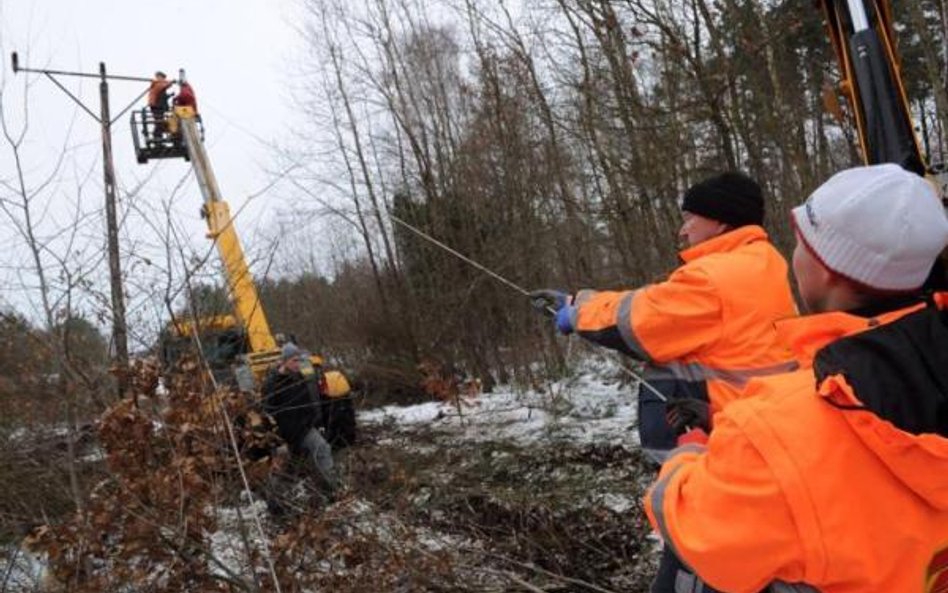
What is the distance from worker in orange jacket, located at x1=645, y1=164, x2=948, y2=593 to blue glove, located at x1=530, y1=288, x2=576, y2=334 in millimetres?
1723

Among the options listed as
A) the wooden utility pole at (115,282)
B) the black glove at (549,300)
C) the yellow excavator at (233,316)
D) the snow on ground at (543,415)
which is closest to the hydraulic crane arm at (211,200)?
the yellow excavator at (233,316)

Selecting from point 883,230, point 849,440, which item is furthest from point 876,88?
point 849,440

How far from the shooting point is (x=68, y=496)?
465 cm

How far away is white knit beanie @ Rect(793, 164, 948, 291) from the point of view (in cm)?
135

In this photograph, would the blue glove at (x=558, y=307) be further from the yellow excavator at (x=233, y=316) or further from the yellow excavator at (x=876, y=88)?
the yellow excavator at (x=233, y=316)

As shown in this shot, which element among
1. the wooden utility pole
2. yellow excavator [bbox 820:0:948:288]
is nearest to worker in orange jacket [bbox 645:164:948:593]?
yellow excavator [bbox 820:0:948:288]

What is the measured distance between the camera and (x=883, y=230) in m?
1.35

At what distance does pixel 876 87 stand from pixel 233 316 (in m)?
5.17

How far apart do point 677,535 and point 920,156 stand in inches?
101

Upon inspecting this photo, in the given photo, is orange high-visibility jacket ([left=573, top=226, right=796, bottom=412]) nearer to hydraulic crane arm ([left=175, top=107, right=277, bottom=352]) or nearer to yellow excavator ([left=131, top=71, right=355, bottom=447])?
yellow excavator ([left=131, top=71, right=355, bottom=447])

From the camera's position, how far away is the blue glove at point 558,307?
3.21 m

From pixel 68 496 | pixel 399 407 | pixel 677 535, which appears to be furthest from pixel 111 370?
pixel 399 407

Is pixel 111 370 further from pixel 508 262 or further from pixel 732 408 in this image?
pixel 508 262

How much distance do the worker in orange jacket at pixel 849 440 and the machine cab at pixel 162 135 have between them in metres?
10.3
